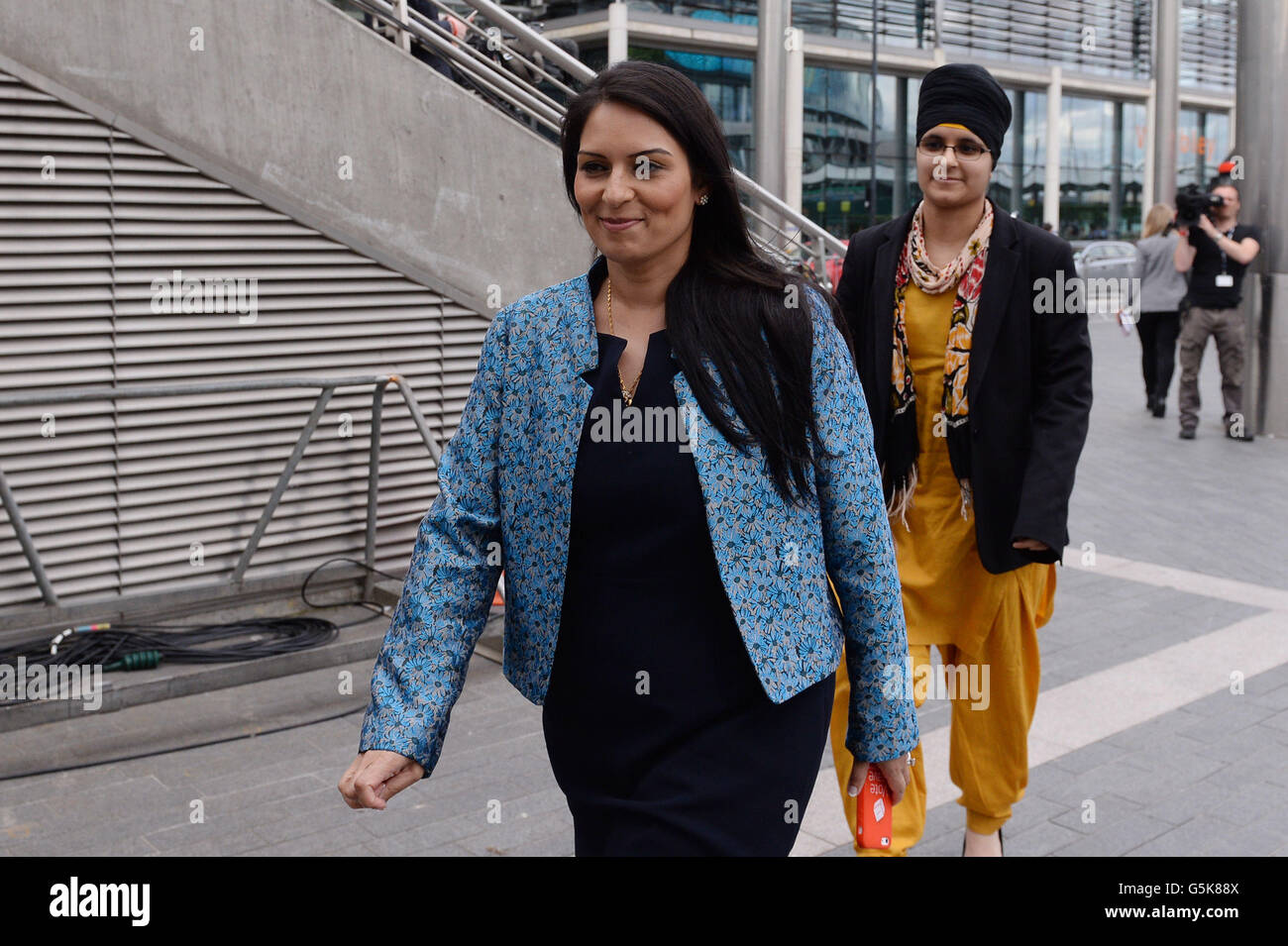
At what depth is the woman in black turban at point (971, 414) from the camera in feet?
12.4

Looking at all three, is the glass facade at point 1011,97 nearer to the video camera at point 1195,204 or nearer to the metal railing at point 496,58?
the video camera at point 1195,204

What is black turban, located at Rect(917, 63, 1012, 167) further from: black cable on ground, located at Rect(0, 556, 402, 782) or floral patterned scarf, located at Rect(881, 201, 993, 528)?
black cable on ground, located at Rect(0, 556, 402, 782)

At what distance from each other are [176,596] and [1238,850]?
446 cm

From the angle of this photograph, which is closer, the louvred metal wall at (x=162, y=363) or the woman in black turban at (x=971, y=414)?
the woman in black turban at (x=971, y=414)

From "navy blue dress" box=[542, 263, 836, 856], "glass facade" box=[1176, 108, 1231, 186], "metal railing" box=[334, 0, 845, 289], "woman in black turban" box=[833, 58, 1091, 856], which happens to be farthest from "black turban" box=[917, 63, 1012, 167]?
"glass facade" box=[1176, 108, 1231, 186]

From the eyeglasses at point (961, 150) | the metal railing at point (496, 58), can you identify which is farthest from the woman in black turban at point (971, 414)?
the metal railing at point (496, 58)

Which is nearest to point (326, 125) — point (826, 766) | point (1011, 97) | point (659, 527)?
point (826, 766)

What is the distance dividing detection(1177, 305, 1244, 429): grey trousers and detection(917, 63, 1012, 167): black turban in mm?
9234

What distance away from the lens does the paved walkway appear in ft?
14.5

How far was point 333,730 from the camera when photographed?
5.52 metres

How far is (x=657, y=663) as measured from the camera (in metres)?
2.31

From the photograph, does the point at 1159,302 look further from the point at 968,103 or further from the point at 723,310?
the point at 723,310

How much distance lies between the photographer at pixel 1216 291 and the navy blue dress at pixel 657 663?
1112 cm
